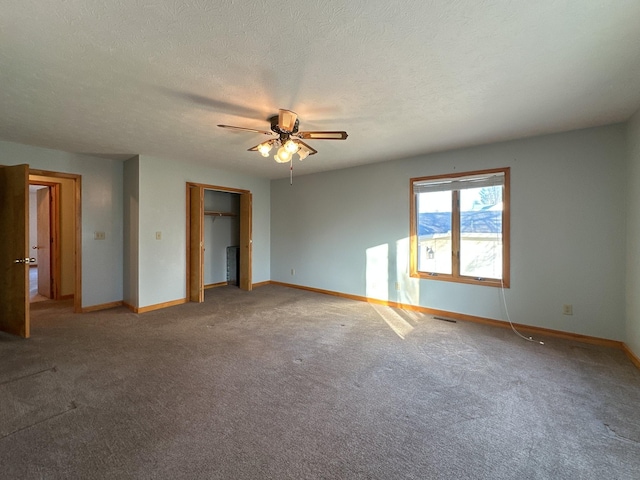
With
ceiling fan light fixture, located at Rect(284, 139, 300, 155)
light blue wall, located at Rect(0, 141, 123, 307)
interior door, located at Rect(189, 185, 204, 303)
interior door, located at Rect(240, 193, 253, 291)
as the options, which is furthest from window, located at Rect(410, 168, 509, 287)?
light blue wall, located at Rect(0, 141, 123, 307)

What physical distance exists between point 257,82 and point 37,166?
149 inches

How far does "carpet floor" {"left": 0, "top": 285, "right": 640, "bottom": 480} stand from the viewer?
61.3 inches

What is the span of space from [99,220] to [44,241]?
2.12 m

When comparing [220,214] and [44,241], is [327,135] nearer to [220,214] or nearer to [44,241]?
[220,214]

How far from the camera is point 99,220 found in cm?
444

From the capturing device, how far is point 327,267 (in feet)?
18.2

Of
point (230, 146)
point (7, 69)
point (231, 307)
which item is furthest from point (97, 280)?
→ point (7, 69)

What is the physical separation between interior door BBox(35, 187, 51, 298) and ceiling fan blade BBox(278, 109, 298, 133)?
17.3 ft

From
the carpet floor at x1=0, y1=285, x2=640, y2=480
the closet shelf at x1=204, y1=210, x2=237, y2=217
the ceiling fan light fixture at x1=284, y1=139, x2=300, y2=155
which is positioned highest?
the ceiling fan light fixture at x1=284, y1=139, x2=300, y2=155

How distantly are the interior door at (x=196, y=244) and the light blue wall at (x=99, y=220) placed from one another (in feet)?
3.50

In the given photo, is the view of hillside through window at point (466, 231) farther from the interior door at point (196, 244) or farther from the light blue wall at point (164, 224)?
the light blue wall at point (164, 224)

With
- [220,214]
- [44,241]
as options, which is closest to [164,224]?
[220,214]

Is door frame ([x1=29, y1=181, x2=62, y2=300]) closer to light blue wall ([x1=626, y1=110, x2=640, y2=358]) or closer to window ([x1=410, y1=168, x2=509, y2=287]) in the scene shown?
window ([x1=410, y1=168, x2=509, y2=287])

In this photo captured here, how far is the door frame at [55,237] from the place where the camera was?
200 inches
